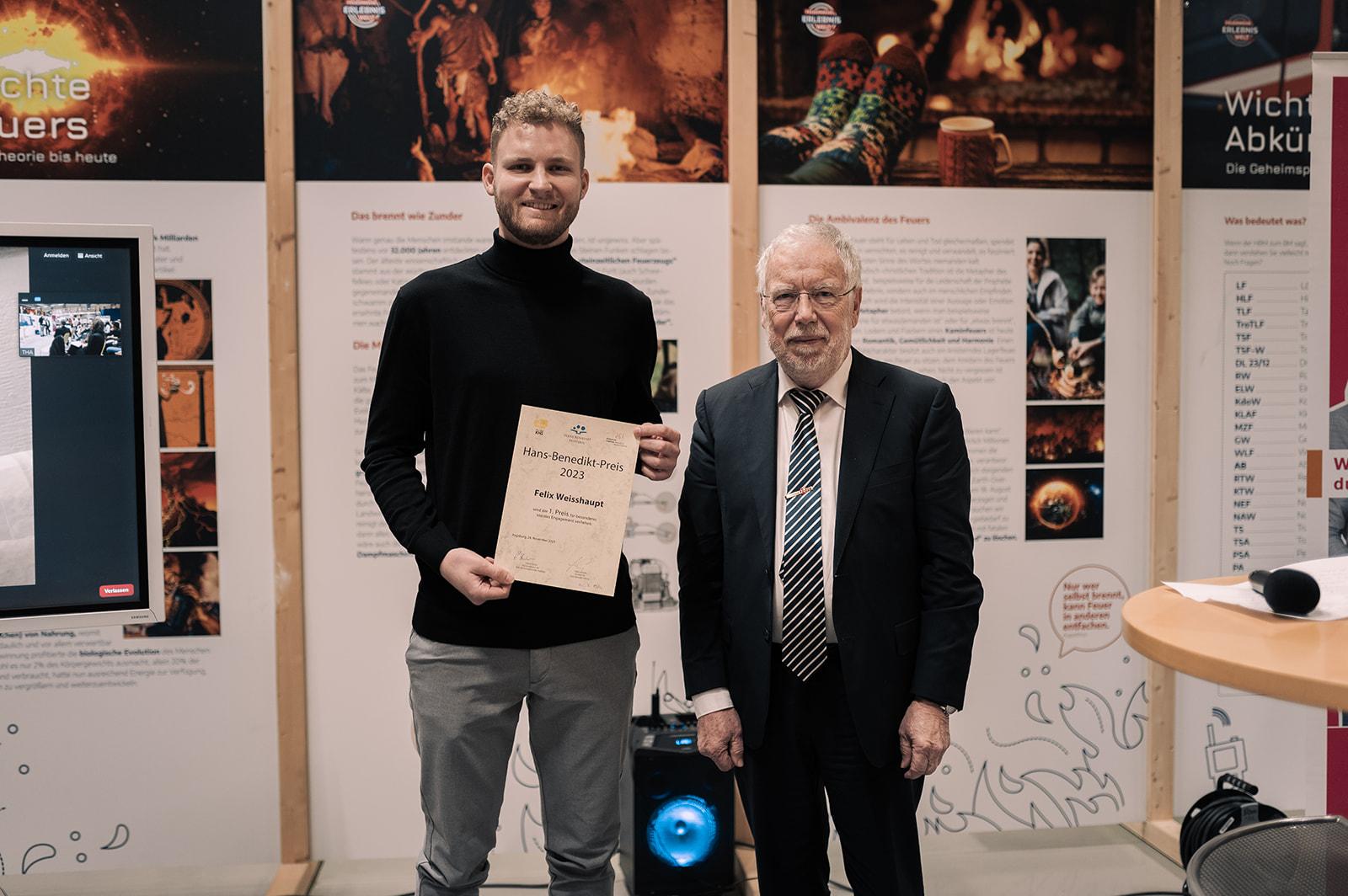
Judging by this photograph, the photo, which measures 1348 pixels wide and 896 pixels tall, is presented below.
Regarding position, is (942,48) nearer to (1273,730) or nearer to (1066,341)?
(1066,341)

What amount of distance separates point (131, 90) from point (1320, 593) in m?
3.27

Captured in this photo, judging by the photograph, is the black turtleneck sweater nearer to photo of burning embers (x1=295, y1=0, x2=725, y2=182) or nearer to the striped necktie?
the striped necktie

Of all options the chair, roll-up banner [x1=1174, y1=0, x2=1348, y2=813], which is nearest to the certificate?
the chair

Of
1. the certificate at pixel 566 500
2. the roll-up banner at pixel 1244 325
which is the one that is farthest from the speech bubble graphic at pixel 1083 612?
the certificate at pixel 566 500

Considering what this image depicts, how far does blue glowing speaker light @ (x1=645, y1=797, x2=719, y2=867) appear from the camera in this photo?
2.85 m

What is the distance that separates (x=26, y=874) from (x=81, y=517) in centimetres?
187

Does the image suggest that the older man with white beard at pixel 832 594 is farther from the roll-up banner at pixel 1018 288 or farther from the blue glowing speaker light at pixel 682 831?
the roll-up banner at pixel 1018 288

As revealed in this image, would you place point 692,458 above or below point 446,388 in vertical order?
below

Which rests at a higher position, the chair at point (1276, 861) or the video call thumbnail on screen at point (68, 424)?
the video call thumbnail on screen at point (68, 424)

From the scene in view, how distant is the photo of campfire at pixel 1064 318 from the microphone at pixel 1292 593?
1.96 m

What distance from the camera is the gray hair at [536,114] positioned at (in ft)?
6.08

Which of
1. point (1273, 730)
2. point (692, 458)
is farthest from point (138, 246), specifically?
point (1273, 730)

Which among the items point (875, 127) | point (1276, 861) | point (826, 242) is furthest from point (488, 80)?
point (1276, 861)

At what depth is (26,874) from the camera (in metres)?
3.03
